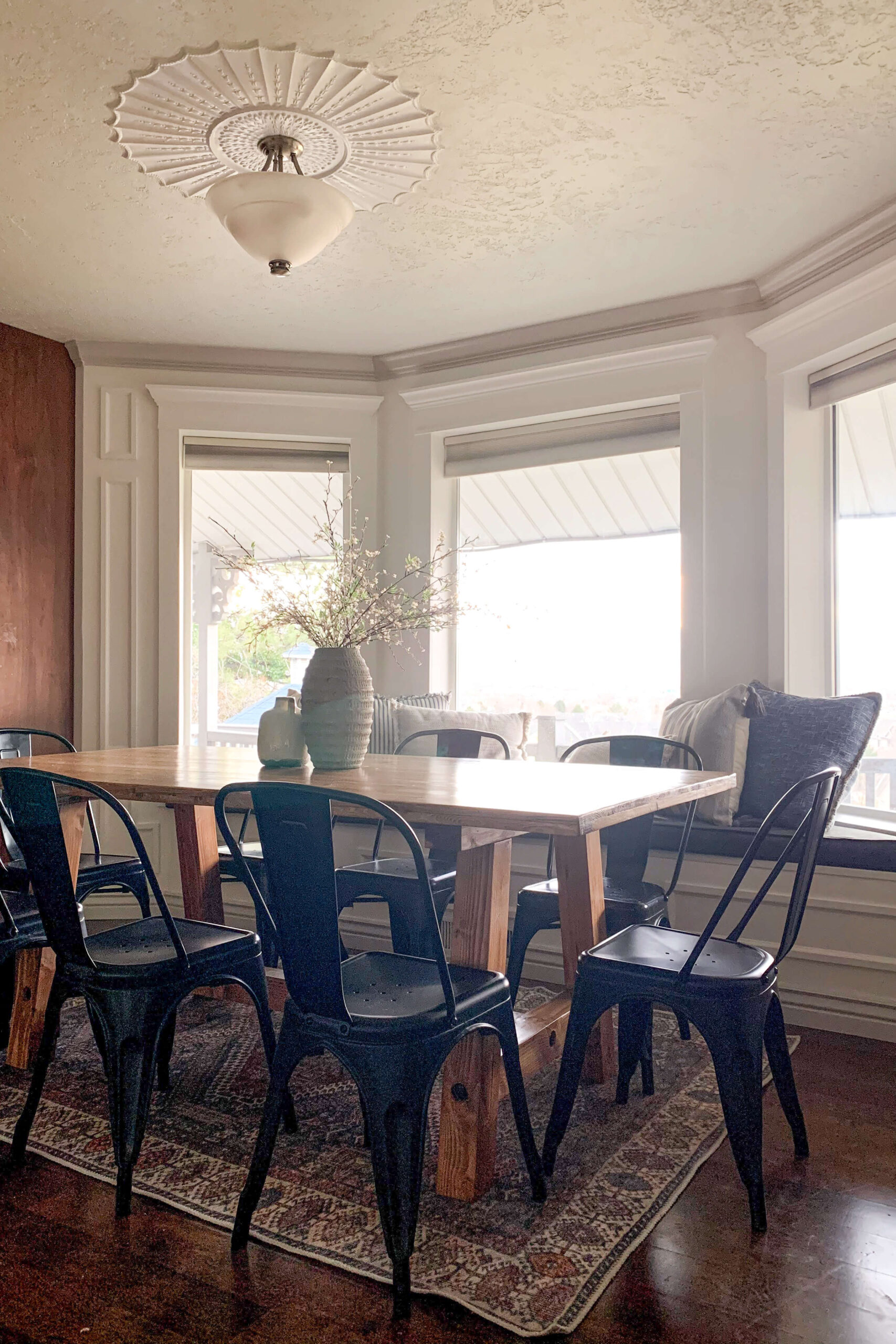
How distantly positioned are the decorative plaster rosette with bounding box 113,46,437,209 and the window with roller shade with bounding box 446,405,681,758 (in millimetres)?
1721

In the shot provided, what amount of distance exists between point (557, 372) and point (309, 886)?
11.2 ft

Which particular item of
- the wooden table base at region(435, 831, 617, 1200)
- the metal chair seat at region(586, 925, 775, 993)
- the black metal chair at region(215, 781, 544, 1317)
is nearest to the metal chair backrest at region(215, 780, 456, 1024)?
the black metal chair at region(215, 781, 544, 1317)

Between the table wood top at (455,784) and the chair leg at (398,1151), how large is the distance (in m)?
0.45

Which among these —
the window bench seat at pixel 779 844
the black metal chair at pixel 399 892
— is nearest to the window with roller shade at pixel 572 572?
the window bench seat at pixel 779 844

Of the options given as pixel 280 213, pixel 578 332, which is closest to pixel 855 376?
pixel 578 332

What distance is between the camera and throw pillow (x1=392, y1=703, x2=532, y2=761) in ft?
13.7

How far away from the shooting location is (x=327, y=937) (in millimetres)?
1675

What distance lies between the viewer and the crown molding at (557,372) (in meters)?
4.20

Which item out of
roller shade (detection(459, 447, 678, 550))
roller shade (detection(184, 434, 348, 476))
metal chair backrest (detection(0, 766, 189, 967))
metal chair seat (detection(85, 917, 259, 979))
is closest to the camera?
metal chair backrest (detection(0, 766, 189, 967))

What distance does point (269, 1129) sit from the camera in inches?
71.0

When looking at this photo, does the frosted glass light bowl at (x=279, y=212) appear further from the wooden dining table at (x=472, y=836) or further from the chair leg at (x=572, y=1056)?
the chair leg at (x=572, y=1056)

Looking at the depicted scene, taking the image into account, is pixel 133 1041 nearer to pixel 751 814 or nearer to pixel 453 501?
pixel 751 814

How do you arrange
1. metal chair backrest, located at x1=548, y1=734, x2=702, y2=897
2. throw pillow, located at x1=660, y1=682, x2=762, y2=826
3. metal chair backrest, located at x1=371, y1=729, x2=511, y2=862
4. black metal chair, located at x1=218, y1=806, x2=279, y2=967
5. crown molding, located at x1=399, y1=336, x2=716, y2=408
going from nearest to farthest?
metal chair backrest, located at x1=548, y1=734, x2=702, y2=897, black metal chair, located at x1=218, y1=806, x2=279, y2=967, throw pillow, located at x1=660, y1=682, x2=762, y2=826, metal chair backrest, located at x1=371, y1=729, x2=511, y2=862, crown molding, located at x1=399, y1=336, x2=716, y2=408

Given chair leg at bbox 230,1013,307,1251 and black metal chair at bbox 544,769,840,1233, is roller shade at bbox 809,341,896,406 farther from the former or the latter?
chair leg at bbox 230,1013,307,1251
